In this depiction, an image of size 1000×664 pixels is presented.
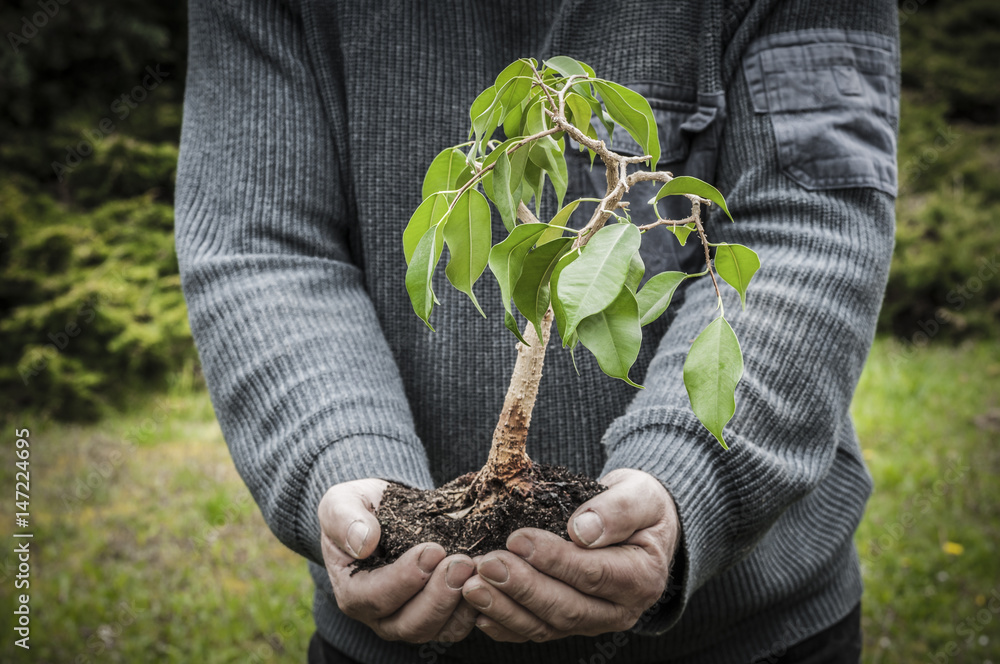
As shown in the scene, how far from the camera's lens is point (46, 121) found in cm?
652

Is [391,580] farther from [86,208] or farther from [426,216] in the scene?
[86,208]

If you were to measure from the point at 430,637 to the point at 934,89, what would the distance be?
9.05 m

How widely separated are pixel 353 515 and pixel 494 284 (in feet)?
2.00

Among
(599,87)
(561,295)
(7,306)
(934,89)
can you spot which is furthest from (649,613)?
(934,89)

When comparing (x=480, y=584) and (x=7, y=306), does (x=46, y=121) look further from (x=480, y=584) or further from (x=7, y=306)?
(x=480, y=584)

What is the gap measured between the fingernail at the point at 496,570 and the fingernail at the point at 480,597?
2cm

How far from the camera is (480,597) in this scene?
1.01 m

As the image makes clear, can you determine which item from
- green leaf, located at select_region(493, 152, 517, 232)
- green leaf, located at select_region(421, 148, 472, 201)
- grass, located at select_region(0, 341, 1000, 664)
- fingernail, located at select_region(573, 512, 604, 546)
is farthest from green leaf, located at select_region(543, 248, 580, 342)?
grass, located at select_region(0, 341, 1000, 664)

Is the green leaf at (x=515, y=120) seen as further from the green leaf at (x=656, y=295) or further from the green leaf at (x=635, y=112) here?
the green leaf at (x=656, y=295)

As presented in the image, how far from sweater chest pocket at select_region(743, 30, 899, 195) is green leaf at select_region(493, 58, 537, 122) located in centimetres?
71

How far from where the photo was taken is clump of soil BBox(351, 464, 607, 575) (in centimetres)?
108

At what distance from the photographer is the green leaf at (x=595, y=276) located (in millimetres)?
716

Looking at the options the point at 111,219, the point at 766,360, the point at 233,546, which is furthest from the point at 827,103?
the point at 111,219

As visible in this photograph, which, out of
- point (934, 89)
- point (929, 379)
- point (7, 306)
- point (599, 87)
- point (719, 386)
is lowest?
point (929, 379)
